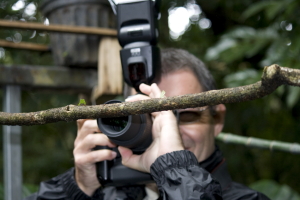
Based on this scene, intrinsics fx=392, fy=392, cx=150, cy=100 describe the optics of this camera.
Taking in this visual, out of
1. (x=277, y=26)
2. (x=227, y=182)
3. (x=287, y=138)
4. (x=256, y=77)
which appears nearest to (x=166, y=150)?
(x=227, y=182)

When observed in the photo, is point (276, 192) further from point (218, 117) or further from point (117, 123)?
point (117, 123)

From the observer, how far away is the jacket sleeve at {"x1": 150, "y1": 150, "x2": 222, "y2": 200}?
84 centimetres

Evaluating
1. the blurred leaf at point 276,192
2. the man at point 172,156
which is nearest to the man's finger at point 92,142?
the man at point 172,156

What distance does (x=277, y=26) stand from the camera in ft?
5.56

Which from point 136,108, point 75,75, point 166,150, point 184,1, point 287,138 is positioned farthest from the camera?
point 184,1

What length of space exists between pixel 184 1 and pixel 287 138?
1048 millimetres

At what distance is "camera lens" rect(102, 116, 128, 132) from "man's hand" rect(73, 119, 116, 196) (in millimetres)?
206

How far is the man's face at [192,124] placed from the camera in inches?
49.9

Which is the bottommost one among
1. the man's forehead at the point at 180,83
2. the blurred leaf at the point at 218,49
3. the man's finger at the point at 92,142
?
the man's finger at the point at 92,142

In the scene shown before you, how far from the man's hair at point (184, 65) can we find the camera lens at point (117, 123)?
46 centimetres

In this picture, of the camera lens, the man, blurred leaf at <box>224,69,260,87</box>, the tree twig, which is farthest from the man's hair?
the camera lens

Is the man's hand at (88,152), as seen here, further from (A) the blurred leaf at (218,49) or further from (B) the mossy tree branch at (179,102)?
(A) the blurred leaf at (218,49)

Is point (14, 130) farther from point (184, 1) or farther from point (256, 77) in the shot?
point (184, 1)

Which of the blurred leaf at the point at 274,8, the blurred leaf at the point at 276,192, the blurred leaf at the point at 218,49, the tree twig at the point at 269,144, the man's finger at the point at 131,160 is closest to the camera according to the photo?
the man's finger at the point at 131,160
